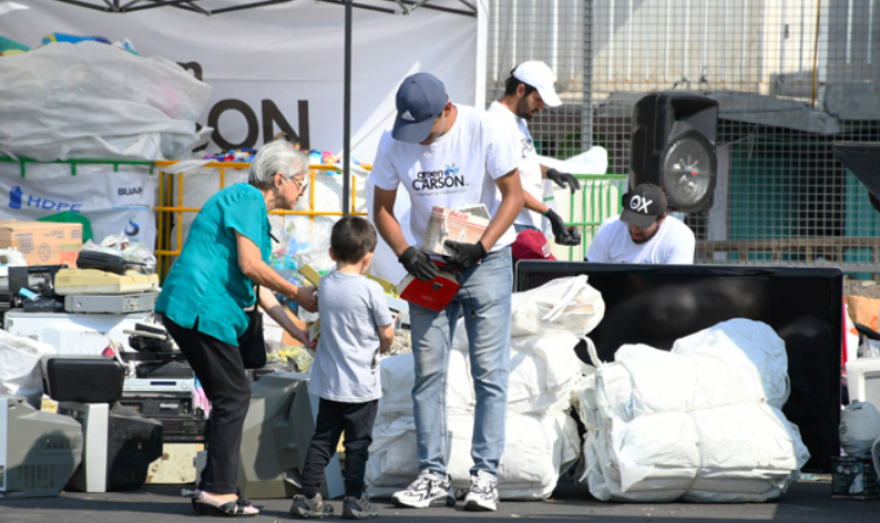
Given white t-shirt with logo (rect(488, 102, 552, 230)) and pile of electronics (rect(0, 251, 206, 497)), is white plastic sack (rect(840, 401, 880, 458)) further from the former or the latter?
pile of electronics (rect(0, 251, 206, 497))

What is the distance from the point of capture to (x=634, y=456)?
11.6 ft

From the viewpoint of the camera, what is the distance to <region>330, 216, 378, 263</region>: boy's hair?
11.1ft

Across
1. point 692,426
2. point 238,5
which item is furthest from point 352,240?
point 238,5

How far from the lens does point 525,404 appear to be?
377 cm

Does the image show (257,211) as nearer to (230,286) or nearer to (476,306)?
(230,286)

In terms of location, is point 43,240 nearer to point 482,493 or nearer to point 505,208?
point 505,208

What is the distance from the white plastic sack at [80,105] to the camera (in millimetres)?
7641

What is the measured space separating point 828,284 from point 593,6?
22.2 ft

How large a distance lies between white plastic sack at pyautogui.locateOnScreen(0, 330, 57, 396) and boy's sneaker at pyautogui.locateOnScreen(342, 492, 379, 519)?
73.0 inches

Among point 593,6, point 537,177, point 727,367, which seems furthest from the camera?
point 593,6

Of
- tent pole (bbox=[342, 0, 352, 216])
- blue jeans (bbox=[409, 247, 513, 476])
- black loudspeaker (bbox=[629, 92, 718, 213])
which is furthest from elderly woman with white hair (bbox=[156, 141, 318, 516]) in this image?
black loudspeaker (bbox=[629, 92, 718, 213])

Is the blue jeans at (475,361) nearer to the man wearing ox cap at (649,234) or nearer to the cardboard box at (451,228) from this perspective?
the cardboard box at (451,228)

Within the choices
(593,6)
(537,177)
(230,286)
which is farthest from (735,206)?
(230,286)

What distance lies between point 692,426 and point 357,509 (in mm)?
1308
